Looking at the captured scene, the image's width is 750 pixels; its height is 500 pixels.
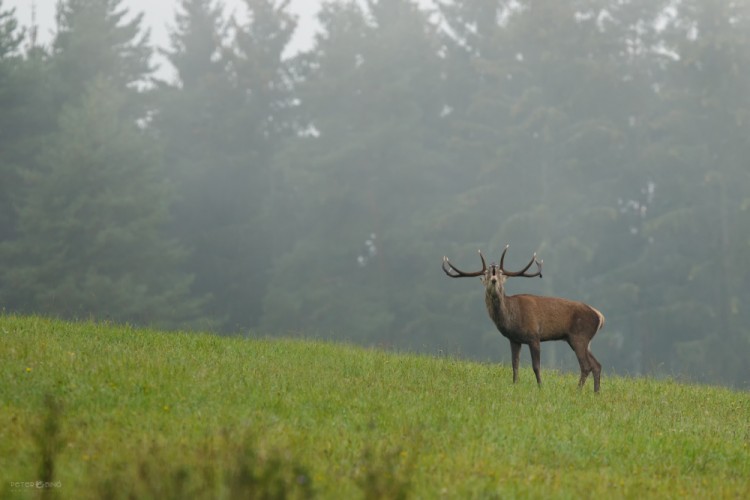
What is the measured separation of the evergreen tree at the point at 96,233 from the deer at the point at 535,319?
25.7 meters

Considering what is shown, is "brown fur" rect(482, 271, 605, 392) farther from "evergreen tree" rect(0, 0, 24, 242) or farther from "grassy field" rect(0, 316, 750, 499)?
"evergreen tree" rect(0, 0, 24, 242)

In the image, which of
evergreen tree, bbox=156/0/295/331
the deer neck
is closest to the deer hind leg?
the deer neck

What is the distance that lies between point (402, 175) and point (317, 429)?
41756 mm

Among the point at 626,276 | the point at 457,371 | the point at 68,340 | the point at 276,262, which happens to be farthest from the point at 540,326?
the point at 276,262

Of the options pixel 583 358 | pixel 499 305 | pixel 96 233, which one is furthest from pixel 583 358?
pixel 96 233

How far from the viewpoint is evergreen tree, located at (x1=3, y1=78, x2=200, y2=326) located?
39.6 meters

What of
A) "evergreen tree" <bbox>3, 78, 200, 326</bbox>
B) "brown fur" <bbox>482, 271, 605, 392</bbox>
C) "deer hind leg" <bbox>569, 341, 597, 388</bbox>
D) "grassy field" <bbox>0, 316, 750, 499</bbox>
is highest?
"evergreen tree" <bbox>3, 78, 200, 326</bbox>

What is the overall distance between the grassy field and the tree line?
26496 millimetres

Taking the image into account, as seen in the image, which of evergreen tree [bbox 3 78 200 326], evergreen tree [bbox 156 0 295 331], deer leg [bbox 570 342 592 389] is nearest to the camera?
deer leg [bbox 570 342 592 389]

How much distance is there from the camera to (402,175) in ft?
169

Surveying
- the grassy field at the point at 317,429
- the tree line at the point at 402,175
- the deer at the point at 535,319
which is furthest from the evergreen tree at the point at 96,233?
the deer at the point at 535,319

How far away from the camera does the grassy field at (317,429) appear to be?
26.2 ft

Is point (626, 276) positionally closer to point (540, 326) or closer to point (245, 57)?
point (245, 57)

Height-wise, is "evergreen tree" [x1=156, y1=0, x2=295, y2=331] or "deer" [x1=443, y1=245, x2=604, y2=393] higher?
"evergreen tree" [x1=156, y1=0, x2=295, y2=331]
